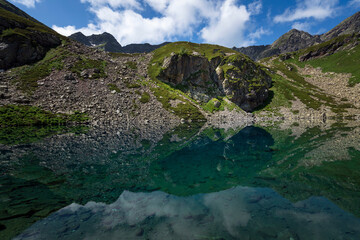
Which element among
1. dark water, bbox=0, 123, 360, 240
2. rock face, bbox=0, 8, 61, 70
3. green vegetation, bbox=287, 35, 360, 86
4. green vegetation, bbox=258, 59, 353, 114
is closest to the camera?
dark water, bbox=0, 123, 360, 240

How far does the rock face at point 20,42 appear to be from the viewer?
215 ft

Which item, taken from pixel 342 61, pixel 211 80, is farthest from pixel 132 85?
pixel 342 61

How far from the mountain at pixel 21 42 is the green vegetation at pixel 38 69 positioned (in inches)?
141

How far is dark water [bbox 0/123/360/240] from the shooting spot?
6.70 m

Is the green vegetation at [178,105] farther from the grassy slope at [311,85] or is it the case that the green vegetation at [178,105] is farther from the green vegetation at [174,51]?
the grassy slope at [311,85]

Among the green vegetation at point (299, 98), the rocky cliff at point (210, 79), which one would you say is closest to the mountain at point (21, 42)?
the rocky cliff at point (210, 79)

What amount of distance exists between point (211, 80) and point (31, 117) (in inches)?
3056

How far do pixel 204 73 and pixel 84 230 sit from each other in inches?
3569

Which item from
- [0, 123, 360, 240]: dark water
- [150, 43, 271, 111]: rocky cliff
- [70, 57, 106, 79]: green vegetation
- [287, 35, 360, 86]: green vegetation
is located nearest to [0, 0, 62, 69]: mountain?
[70, 57, 106, 79]: green vegetation

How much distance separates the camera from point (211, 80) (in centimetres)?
9125

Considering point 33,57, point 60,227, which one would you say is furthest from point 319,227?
point 33,57

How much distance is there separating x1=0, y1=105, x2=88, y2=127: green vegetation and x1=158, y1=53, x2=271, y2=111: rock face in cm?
5116

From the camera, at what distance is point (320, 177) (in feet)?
38.7

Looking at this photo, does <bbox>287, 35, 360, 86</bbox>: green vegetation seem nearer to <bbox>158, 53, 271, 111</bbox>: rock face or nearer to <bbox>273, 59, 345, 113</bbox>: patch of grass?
<bbox>273, 59, 345, 113</bbox>: patch of grass
